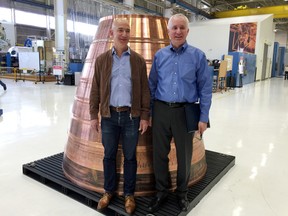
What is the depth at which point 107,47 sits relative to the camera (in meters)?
2.40

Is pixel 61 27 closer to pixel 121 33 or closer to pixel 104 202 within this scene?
pixel 121 33

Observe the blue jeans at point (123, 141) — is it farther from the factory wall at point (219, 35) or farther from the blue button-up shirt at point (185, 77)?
the factory wall at point (219, 35)

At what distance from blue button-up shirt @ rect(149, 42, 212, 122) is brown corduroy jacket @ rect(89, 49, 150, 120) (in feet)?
0.47

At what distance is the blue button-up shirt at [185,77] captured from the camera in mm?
1891

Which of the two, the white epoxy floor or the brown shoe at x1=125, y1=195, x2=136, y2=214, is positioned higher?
the brown shoe at x1=125, y1=195, x2=136, y2=214

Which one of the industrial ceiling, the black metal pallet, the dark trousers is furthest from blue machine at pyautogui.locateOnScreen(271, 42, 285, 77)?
the dark trousers

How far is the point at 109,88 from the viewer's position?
1869mm

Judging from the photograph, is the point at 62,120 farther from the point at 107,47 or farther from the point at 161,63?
the point at 161,63

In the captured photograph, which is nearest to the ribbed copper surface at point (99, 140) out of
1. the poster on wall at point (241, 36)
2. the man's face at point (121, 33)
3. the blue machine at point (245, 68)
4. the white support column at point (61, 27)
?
the man's face at point (121, 33)

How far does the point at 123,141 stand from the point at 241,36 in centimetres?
1512

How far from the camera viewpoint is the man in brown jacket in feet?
6.13

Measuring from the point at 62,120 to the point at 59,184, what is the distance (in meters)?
2.73

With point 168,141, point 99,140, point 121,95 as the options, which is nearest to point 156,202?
point 168,141

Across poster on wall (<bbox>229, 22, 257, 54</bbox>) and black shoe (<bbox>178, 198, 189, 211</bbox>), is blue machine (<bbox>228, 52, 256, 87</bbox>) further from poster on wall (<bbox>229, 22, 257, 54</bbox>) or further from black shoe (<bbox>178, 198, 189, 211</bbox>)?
black shoe (<bbox>178, 198, 189, 211</bbox>)
